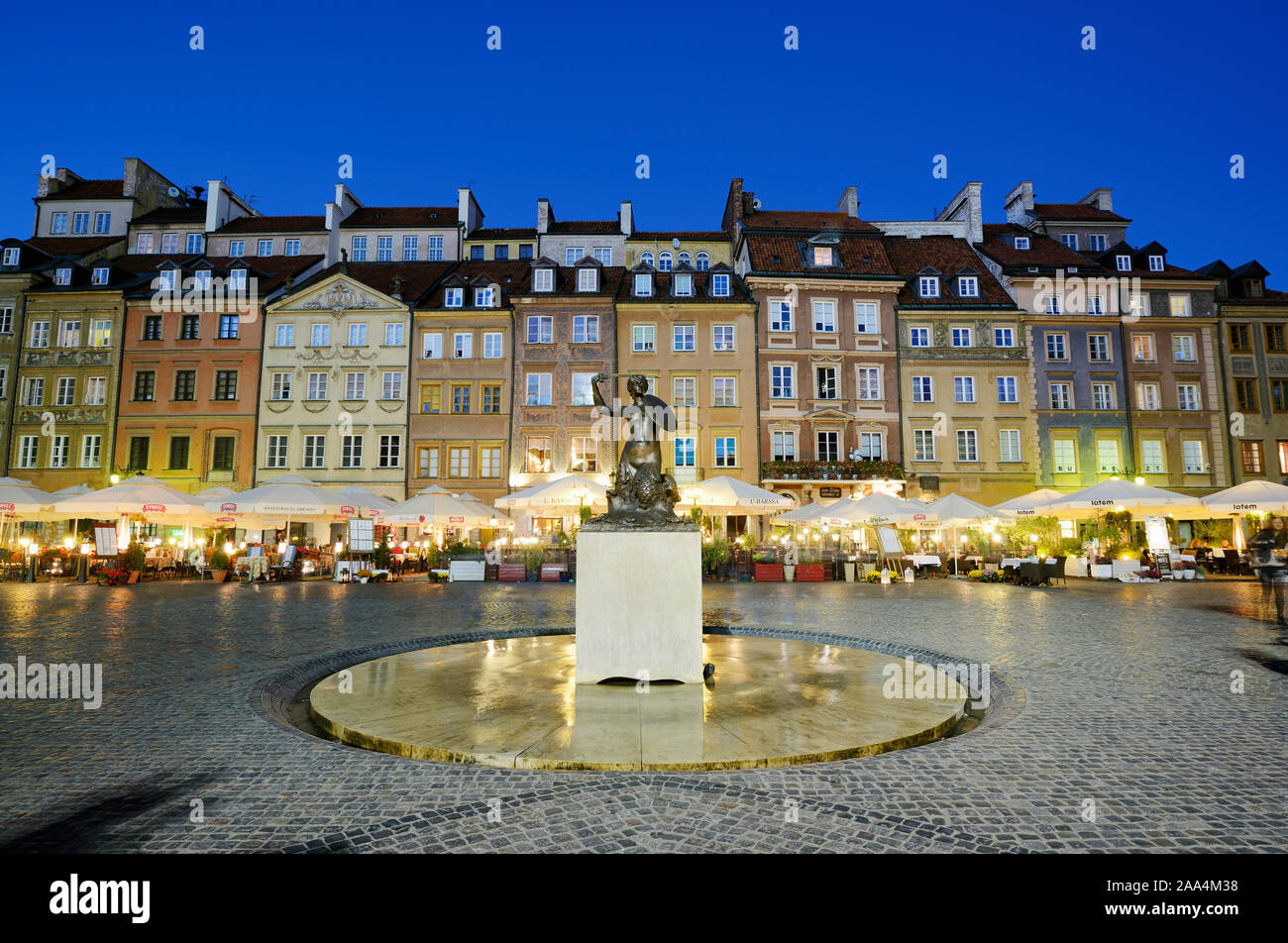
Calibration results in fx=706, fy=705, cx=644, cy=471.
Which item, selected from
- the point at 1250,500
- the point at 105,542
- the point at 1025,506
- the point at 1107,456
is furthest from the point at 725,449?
the point at 105,542

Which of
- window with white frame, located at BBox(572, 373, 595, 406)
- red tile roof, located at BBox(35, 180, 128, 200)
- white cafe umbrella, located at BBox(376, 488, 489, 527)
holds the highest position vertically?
red tile roof, located at BBox(35, 180, 128, 200)

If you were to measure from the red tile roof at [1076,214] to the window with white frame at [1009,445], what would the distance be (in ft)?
50.5

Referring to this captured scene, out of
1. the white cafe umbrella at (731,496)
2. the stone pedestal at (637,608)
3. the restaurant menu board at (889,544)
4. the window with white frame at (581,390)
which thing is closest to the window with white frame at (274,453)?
the window with white frame at (581,390)

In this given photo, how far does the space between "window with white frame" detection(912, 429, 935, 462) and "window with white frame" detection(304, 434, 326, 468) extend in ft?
89.3

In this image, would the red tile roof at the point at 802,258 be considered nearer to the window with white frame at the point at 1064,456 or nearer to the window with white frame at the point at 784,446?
the window with white frame at the point at 784,446

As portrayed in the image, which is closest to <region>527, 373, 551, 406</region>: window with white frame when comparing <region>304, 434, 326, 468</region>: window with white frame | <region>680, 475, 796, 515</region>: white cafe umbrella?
<region>304, 434, 326, 468</region>: window with white frame

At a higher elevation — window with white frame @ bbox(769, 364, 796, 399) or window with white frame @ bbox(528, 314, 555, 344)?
window with white frame @ bbox(528, 314, 555, 344)

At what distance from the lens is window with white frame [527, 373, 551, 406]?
3256 cm

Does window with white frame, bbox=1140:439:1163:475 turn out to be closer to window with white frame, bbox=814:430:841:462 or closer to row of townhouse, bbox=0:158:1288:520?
row of townhouse, bbox=0:158:1288:520

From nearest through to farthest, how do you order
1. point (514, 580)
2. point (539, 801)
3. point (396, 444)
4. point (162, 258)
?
1. point (539, 801)
2. point (514, 580)
3. point (396, 444)
4. point (162, 258)
